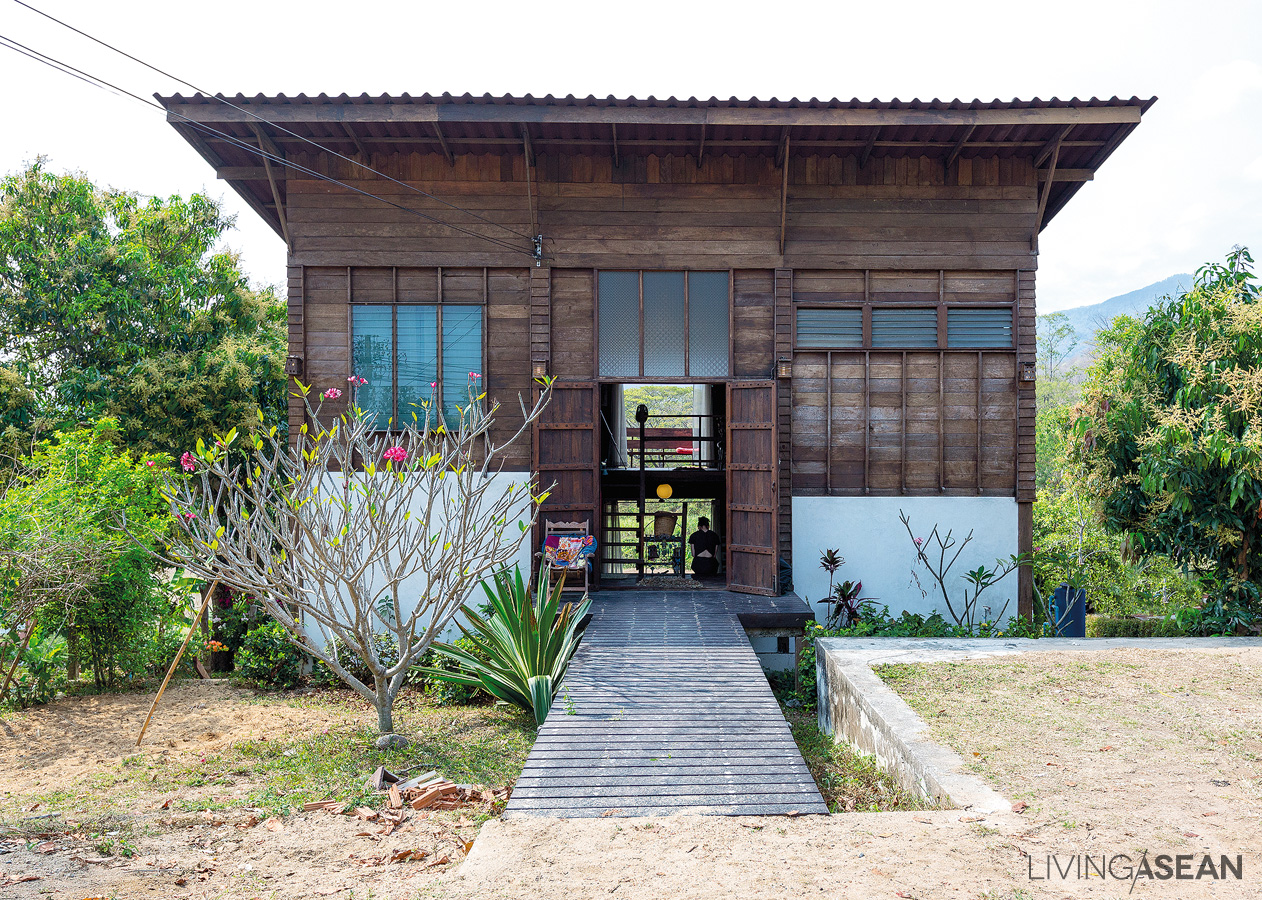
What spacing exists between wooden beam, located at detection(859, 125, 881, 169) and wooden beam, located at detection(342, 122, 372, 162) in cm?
529

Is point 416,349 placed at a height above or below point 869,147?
below

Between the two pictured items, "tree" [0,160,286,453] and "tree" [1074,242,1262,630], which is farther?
"tree" [0,160,286,453]

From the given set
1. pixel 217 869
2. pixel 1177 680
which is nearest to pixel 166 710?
pixel 217 869

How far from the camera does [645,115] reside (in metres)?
7.46

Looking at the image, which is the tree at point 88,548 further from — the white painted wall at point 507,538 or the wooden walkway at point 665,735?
the wooden walkway at point 665,735

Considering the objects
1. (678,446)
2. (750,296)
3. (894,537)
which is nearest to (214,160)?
(750,296)

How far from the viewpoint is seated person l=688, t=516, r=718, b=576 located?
1002cm

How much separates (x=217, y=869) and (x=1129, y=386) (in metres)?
8.50

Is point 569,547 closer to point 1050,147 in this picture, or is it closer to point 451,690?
point 451,690

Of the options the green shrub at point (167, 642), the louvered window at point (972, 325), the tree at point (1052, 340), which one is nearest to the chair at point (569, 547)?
the green shrub at point (167, 642)

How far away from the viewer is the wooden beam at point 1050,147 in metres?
7.76

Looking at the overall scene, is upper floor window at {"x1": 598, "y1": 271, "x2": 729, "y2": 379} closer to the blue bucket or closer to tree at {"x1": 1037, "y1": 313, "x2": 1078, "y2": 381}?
the blue bucket

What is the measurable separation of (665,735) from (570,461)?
13.4 feet

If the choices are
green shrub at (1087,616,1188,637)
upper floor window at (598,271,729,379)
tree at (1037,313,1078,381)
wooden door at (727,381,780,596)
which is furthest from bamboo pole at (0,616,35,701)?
tree at (1037,313,1078,381)
